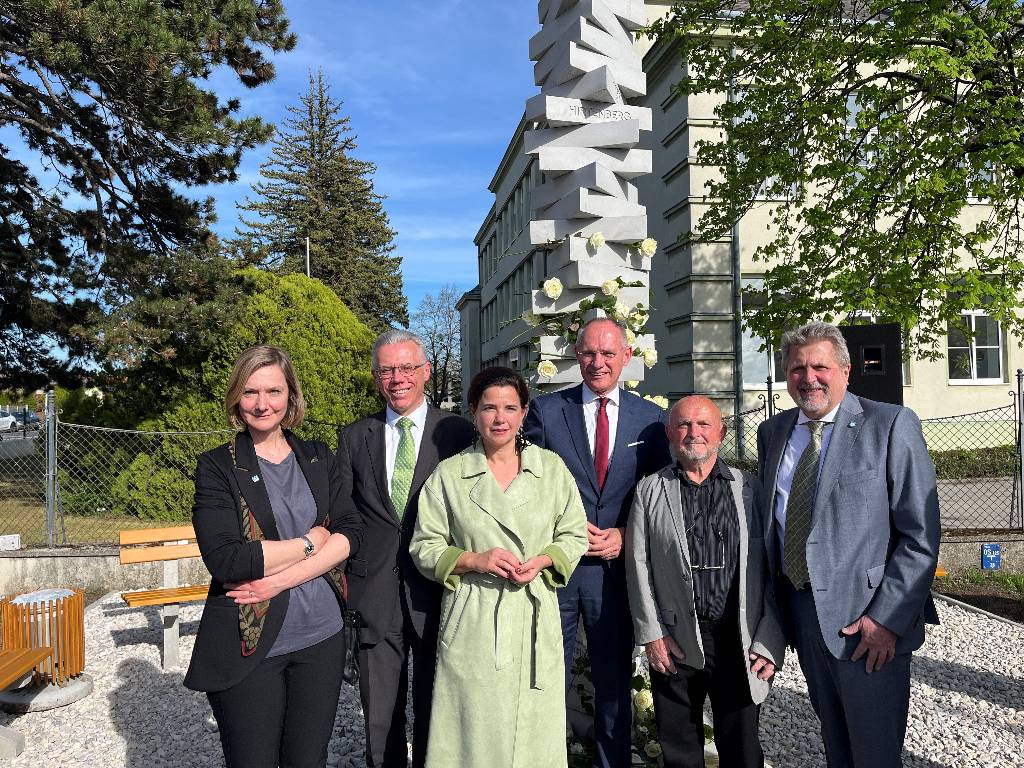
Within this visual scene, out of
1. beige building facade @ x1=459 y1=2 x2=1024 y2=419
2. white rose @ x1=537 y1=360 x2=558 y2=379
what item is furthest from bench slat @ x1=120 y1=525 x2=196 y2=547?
beige building facade @ x1=459 y1=2 x2=1024 y2=419

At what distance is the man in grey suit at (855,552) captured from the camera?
2.68 meters

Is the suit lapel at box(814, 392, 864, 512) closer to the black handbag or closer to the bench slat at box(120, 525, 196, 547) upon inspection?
the black handbag

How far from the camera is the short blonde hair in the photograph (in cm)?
263

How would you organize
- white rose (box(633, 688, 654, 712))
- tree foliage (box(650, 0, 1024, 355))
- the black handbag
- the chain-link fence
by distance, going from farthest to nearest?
1. tree foliage (box(650, 0, 1024, 355))
2. the chain-link fence
3. white rose (box(633, 688, 654, 712))
4. the black handbag

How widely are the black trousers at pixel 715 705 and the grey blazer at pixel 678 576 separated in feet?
0.23

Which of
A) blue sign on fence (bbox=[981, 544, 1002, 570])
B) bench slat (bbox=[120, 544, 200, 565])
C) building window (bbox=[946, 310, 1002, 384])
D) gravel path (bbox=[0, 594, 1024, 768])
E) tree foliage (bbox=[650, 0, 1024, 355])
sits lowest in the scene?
gravel path (bbox=[0, 594, 1024, 768])

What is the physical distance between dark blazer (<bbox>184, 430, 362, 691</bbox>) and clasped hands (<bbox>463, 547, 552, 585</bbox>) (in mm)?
668

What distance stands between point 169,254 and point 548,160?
6.71 m

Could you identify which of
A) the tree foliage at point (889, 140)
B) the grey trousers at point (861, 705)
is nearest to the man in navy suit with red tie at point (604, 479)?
the grey trousers at point (861, 705)

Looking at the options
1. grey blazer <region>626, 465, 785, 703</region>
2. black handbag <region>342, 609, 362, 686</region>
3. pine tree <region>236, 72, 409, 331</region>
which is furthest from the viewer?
pine tree <region>236, 72, 409, 331</region>

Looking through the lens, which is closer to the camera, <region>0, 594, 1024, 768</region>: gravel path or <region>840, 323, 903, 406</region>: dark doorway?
<region>0, 594, 1024, 768</region>: gravel path

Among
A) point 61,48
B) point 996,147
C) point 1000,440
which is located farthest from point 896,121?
point 61,48

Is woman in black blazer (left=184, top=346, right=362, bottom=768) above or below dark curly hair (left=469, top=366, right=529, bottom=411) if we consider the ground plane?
below

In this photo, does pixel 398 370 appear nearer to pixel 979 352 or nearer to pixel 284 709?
pixel 284 709
